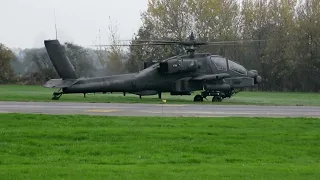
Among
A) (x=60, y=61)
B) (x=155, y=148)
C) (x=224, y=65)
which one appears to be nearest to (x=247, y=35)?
(x=224, y=65)

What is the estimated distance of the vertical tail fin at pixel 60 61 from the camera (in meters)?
31.7

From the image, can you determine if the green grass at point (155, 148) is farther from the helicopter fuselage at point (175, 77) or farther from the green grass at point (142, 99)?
the helicopter fuselage at point (175, 77)

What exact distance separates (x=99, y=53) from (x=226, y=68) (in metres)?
20.8

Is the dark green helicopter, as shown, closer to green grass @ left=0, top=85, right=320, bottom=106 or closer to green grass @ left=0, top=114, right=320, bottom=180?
green grass @ left=0, top=85, right=320, bottom=106

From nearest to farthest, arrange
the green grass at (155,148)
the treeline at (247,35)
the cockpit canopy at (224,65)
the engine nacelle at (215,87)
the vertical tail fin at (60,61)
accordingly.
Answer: the green grass at (155,148) → the vertical tail fin at (60,61) → the engine nacelle at (215,87) → the cockpit canopy at (224,65) → the treeline at (247,35)

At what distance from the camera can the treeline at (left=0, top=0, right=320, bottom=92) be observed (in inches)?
2267

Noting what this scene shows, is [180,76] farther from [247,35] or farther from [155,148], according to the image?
[247,35]

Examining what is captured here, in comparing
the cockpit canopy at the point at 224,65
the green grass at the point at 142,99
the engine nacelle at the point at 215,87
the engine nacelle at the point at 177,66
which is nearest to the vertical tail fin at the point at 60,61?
the green grass at the point at 142,99

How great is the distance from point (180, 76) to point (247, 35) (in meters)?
32.3

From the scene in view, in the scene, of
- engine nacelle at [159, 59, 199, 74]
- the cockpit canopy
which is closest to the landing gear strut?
the cockpit canopy

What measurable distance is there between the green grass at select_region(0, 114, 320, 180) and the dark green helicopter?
13.8m

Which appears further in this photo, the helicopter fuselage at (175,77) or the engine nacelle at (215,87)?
the engine nacelle at (215,87)

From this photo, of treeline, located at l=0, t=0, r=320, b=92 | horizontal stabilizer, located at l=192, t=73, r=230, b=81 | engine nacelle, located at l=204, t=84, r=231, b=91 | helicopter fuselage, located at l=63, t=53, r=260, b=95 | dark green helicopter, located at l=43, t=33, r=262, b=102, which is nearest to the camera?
dark green helicopter, located at l=43, t=33, r=262, b=102

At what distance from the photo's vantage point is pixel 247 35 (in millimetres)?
63656
